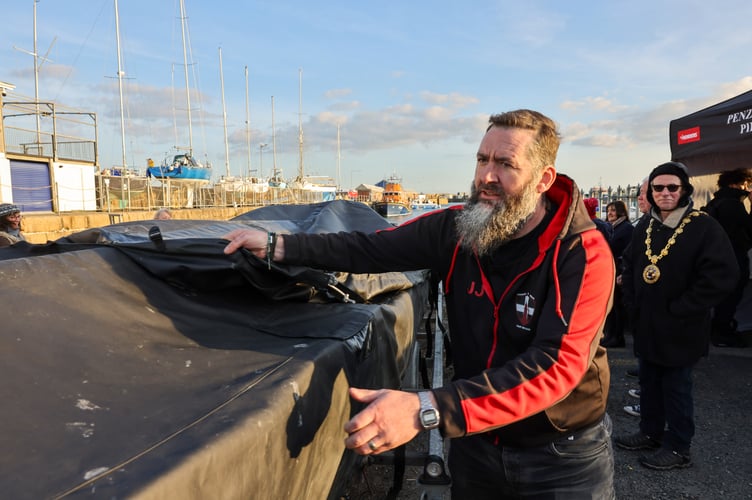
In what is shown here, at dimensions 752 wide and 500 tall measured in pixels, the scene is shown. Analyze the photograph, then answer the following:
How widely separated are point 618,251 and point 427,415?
20.5 ft

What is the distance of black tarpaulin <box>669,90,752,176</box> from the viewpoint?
5203 mm

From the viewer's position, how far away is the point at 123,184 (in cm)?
2127

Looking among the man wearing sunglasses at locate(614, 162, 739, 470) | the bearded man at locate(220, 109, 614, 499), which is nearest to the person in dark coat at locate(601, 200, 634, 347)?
the man wearing sunglasses at locate(614, 162, 739, 470)

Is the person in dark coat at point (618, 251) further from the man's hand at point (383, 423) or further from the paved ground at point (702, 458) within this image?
the man's hand at point (383, 423)

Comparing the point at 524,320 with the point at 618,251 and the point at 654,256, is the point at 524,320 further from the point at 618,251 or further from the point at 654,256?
the point at 618,251

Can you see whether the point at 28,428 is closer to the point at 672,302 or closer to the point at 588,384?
the point at 588,384

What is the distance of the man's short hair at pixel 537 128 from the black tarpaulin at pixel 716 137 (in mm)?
4667

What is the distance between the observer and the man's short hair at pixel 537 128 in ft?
5.92

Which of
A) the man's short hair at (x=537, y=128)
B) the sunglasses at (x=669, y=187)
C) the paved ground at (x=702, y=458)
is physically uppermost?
the man's short hair at (x=537, y=128)

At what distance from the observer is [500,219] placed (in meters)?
1.84

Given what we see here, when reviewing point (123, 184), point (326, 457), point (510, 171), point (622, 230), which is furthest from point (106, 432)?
point (123, 184)

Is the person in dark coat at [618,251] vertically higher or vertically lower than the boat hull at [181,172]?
lower

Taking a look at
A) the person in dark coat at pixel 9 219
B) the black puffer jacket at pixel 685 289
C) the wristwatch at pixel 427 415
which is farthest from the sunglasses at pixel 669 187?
the person in dark coat at pixel 9 219

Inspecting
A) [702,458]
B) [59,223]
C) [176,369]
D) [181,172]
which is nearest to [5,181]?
[59,223]
